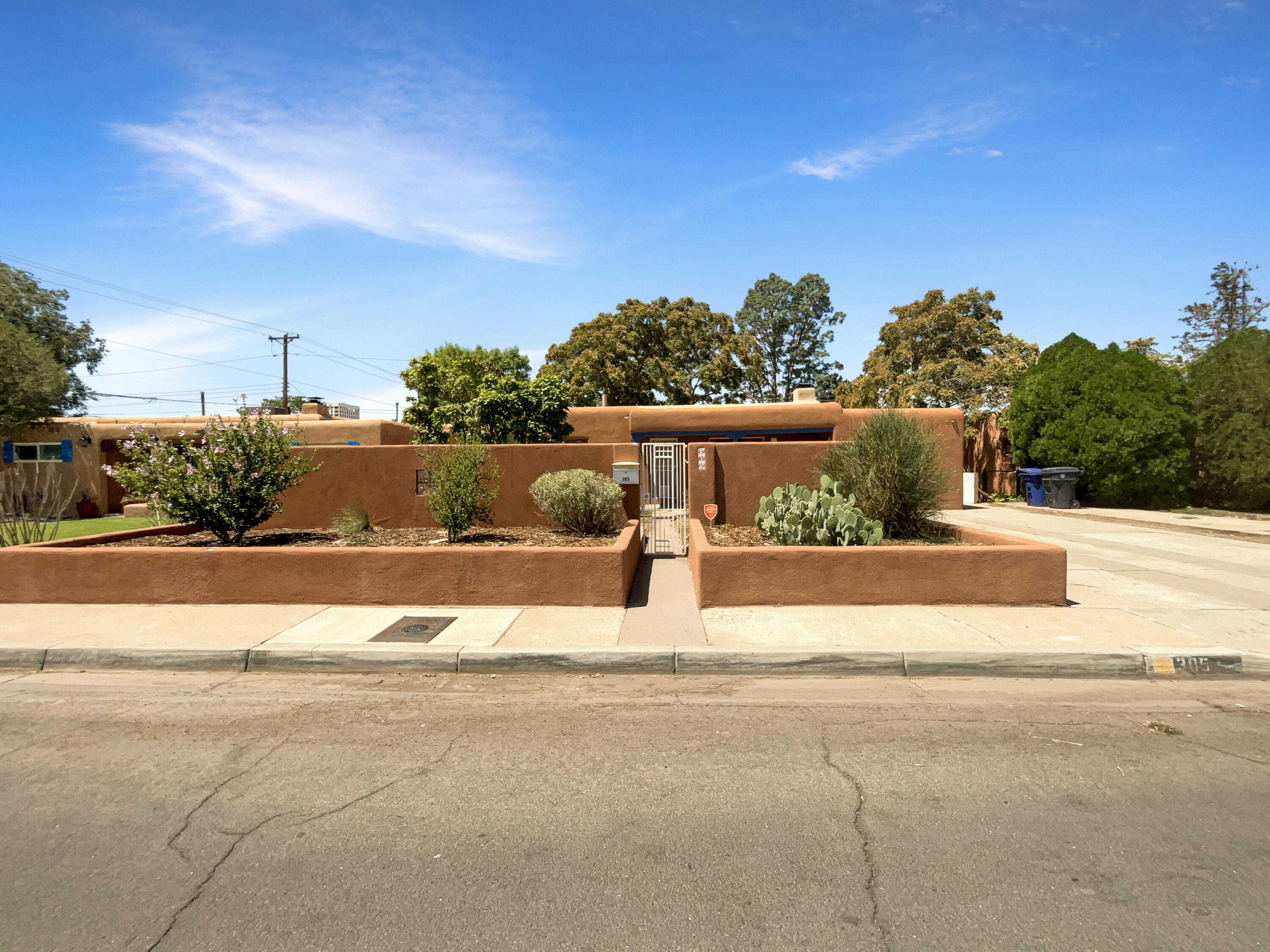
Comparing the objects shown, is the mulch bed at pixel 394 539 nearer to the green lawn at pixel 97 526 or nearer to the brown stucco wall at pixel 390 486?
the brown stucco wall at pixel 390 486

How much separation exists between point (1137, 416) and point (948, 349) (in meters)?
13.1

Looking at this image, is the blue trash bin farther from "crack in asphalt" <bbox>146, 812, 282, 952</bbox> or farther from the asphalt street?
"crack in asphalt" <bbox>146, 812, 282, 952</bbox>

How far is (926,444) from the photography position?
10273 millimetres

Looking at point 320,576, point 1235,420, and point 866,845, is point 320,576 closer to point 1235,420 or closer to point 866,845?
point 866,845

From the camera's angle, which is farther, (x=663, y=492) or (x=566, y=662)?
(x=663, y=492)

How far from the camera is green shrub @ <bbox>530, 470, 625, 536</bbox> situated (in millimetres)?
10805

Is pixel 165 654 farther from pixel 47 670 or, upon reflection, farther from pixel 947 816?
pixel 947 816

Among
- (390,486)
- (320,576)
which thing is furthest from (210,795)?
(390,486)

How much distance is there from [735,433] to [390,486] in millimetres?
13956

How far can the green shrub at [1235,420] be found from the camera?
68.5ft

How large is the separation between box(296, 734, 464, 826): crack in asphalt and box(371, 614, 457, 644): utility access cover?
2294 mm

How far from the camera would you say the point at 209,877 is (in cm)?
330

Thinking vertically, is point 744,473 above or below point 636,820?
above

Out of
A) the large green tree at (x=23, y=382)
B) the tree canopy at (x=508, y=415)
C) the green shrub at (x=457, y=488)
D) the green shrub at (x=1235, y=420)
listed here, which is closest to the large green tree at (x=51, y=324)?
the large green tree at (x=23, y=382)
